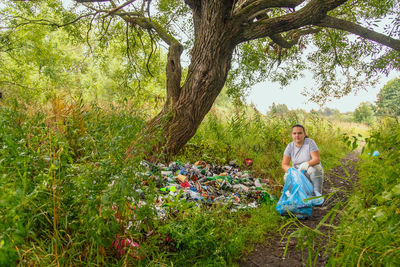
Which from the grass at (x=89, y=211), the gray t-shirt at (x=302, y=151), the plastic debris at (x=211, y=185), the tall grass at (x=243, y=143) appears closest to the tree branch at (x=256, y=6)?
the tall grass at (x=243, y=143)

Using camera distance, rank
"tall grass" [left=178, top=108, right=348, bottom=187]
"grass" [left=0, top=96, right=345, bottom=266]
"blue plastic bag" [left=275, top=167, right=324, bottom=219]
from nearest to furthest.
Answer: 1. "grass" [left=0, top=96, right=345, bottom=266]
2. "blue plastic bag" [left=275, top=167, right=324, bottom=219]
3. "tall grass" [left=178, top=108, right=348, bottom=187]

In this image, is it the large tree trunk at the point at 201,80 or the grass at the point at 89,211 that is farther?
the large tree trunk at the point at 201,80

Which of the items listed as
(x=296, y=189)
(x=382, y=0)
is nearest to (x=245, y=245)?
(x=296, y=189)

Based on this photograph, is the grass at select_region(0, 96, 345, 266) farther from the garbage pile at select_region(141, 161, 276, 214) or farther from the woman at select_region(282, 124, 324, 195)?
the woman at select_region(282, 124, 324, 195)

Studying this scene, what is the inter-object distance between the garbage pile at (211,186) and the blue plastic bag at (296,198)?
43cm

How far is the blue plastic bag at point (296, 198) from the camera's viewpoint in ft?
13.0

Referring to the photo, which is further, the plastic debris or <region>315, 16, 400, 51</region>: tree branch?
<region>315, 16, 400, 51</region>: tree branch

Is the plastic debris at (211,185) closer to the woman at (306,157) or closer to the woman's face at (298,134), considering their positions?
the woman at (306,157)

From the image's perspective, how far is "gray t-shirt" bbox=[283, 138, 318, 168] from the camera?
4855 millimetres

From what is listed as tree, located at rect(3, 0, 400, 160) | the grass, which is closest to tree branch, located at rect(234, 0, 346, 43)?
tree, located at rect(3, 0, 400, 160)

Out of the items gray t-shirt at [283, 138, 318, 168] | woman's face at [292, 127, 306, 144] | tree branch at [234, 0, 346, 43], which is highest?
tree branch at [234, 0, 346, 43]

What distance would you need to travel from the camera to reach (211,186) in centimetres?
470

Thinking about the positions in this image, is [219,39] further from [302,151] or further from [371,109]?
[371,109]

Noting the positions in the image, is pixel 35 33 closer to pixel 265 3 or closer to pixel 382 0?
pixel 265 3
